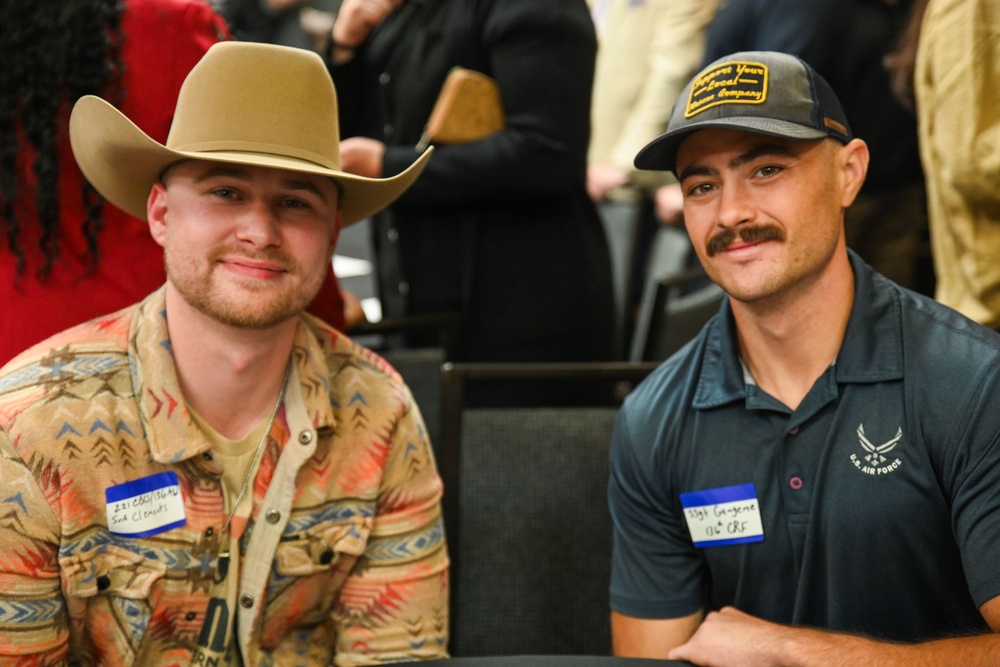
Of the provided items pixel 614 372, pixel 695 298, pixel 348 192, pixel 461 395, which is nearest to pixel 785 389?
pixel 614 372

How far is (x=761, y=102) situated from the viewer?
1776 millimetres

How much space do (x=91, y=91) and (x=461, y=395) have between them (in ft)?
2.67

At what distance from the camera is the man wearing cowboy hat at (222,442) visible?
1.59 metres

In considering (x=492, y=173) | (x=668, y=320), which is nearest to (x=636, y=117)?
(x=668, y=320)

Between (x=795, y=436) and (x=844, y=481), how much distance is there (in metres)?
0.10

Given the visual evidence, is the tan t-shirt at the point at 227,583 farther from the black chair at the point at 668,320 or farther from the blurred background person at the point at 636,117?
the blurred background person at the point at 636,117

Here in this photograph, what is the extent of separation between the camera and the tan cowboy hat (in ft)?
5.49

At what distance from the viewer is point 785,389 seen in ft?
5.98

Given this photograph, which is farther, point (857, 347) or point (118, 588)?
point (857, 347)

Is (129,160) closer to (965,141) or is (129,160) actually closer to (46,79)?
(46,79)

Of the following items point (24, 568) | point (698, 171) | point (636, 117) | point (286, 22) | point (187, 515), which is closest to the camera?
point (24, 568)

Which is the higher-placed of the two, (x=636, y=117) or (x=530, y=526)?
(x=636, y=117)

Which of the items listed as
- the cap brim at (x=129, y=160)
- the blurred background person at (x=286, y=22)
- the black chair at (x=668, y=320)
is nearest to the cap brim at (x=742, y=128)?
the cap brim at (x=129, y=160)

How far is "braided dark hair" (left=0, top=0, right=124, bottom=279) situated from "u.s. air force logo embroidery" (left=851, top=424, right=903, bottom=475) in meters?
1.23
